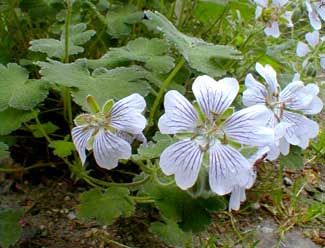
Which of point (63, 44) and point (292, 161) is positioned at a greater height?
point (63, 44)

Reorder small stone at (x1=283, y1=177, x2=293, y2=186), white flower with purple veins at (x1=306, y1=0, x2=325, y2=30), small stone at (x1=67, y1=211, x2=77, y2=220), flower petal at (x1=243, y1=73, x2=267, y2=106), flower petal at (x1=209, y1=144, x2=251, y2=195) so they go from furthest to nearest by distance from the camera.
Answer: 1. small stone at (x1=283, y1=177, x2=293, y2=186)
2. white flower with purple veins at (x1=306, y1=0, x2=325, y2=30)
3. small stone at (x1=67, y1=211, x2=77, y2=220)
4. flower petal at (x1=243, y1=73, x2=267, y2=106)
5. flower petal at (x1=209, y1=144, x2=251, y2=195)

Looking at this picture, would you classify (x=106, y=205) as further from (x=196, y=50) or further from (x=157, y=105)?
(x=196, y=50)

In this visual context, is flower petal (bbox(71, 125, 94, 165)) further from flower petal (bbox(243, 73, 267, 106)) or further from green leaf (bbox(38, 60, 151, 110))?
flower petal (bbox(243, 73, 267, 106))

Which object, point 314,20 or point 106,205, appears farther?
point 314,20

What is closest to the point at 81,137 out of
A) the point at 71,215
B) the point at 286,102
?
the point at 286,102

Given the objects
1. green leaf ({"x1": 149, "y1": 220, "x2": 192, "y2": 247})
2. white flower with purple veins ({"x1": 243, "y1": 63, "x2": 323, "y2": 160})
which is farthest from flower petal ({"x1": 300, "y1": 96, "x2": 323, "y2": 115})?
green leaf ({"x1": 149, "y1": 220, "x2": 192, "y2": 247})

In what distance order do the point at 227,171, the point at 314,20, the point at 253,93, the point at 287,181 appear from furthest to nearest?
the point at 287,181 < the point at 314,20 < the point at 253,93 < the point at 227,171

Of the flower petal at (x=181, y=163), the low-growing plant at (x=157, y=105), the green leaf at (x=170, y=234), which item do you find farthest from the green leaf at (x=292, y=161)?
the flower petal at (x=181, y=163)

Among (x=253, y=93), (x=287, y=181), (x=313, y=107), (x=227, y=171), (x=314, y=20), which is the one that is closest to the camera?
(x=227, y=171)
